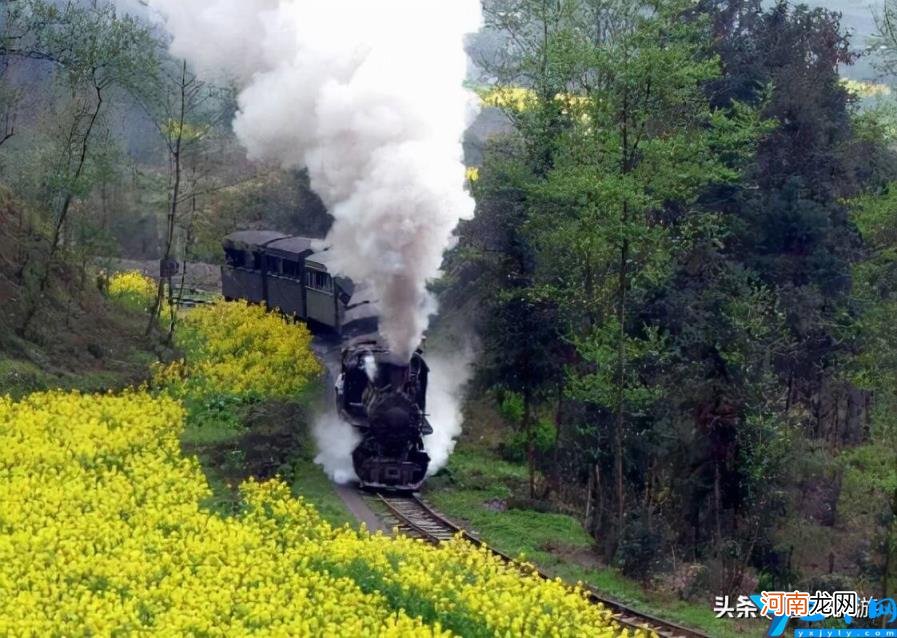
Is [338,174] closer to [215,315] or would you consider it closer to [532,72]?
[532,72]

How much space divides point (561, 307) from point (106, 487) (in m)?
10.3

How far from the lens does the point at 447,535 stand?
20172mm

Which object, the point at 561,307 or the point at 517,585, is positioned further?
the point at 561,307

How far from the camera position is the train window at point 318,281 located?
32.3 meters

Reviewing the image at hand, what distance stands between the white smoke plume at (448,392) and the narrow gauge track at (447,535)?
4.52m

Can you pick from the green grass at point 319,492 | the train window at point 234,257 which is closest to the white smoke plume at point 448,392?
the green grass at point 319,492

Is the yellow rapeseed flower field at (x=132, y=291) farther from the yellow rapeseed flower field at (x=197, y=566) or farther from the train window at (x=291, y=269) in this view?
the yellow rapeseed flower field at (x=197, y=566)

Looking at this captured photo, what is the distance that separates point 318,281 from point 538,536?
14885mm

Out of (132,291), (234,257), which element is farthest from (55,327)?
(234,257)

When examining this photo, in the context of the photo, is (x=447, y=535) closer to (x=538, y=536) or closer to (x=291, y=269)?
(x=538, y=536)

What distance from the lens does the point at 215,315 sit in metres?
39.9

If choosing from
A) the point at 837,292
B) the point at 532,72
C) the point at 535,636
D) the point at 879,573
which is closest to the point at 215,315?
the point at 532,72

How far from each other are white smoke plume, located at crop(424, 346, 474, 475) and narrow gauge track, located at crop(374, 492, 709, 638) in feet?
14.8

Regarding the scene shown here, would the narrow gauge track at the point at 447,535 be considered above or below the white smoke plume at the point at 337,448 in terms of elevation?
below
